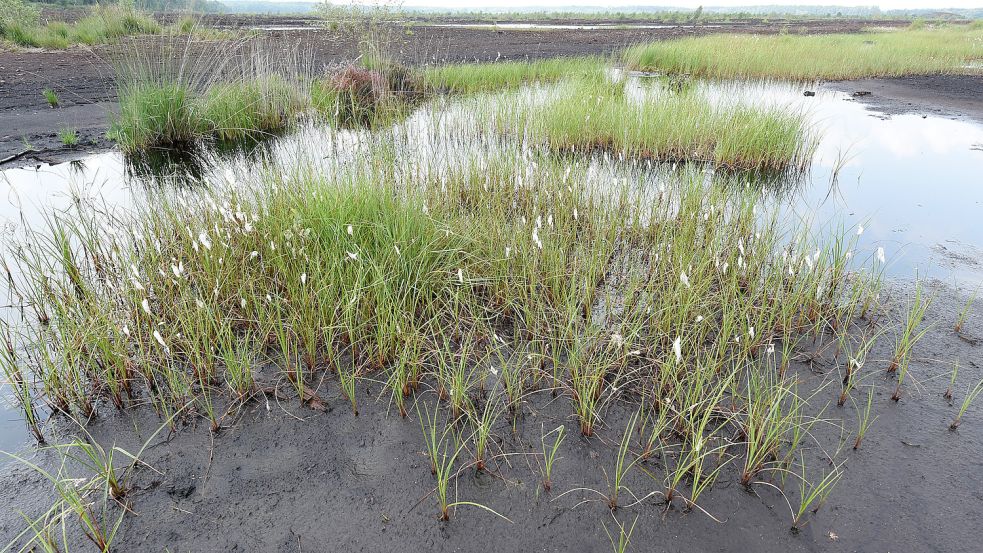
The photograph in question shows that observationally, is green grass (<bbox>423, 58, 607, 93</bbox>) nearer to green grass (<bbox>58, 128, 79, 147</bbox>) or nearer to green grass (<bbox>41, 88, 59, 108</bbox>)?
green grass (<bbox>58, 128, 79, 147</bbox>)

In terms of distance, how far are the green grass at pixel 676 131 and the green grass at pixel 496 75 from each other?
343 cm

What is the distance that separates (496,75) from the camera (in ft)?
41.3

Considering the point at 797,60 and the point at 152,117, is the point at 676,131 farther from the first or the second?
the point at 797,60

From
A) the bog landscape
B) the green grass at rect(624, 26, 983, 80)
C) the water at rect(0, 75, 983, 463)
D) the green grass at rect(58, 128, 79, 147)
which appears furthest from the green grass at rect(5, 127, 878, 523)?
the green grass at rect(624, 26, 983, 80)

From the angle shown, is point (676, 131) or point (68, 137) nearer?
point (676, 131)

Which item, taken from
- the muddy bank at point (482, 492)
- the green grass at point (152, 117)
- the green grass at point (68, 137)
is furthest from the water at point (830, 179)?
the muddy bank at point (482, 492)

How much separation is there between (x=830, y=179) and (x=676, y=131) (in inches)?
86.6

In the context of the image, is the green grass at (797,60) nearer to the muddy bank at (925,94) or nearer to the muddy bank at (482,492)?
the muddy bank at (925,94)

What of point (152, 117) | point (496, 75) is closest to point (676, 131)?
point (496, 75)

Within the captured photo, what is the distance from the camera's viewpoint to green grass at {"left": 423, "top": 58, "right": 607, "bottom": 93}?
38.4 ft

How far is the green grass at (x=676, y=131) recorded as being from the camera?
23.8 ft

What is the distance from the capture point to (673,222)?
15.4ft

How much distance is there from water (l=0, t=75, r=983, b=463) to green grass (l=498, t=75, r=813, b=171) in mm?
606

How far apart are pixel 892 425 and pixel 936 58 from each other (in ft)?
74.2
